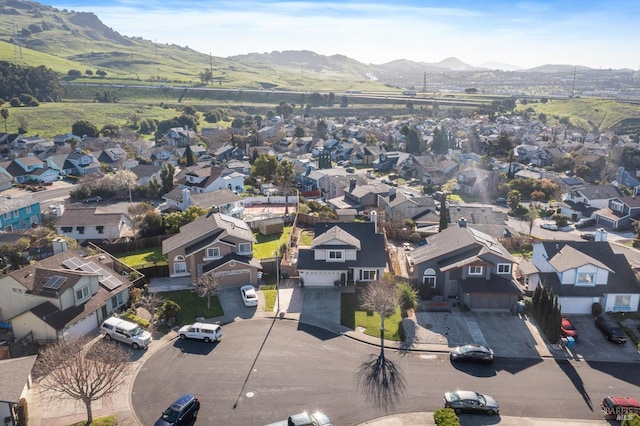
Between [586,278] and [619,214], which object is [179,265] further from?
[619,214]

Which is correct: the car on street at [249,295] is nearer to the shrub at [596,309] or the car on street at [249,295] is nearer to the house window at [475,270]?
the house window at [475,270]

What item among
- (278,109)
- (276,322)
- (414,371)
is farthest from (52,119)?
(414,371)

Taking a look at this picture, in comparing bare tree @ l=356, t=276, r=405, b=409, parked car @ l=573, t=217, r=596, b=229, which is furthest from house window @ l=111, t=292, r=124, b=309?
parked car @ l=573, t=217, r=596, b=229

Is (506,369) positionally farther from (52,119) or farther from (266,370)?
(52,119)

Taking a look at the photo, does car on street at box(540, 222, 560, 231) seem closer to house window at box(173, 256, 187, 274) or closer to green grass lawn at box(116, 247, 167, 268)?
house window at box(173, 256, 187, 274)

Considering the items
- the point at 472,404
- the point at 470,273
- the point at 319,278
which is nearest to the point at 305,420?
the point at 472,404

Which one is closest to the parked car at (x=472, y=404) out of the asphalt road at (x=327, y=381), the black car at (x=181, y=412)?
the asphalt road at (x=327, y=381)
